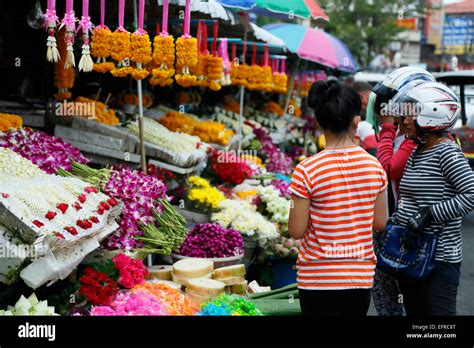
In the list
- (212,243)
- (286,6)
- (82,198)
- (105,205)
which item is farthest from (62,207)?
(286,6)

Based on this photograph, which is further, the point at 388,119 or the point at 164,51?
the point at 164,51

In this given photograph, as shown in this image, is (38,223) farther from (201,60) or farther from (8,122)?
(201,60)

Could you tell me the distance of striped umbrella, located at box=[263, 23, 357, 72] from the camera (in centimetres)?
1233

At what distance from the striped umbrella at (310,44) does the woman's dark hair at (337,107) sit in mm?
8670

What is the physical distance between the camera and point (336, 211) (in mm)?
3125

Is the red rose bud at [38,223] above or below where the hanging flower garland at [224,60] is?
below

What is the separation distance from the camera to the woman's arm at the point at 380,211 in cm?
327

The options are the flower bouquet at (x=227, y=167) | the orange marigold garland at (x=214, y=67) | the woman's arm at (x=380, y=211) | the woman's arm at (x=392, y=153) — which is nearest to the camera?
the woman's arm at (x=380, y=211)

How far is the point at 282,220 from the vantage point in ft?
21.3

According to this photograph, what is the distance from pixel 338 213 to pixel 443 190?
911 mm

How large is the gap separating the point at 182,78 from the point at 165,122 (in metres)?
3.18

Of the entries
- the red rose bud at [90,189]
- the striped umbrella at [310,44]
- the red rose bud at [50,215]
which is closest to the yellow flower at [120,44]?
the red rose bud at [90,189]

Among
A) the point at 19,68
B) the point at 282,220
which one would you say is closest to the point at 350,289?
the point at 282,220

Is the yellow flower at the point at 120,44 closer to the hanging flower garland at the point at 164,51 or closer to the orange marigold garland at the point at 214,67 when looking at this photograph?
the hanging flower garland at the point at 164,51
